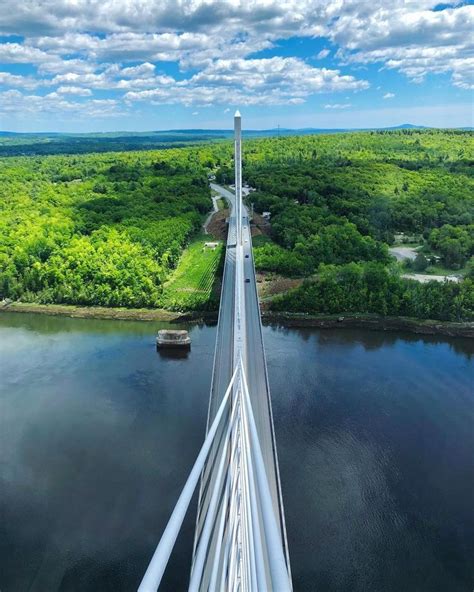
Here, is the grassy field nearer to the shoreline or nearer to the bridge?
the shoreline

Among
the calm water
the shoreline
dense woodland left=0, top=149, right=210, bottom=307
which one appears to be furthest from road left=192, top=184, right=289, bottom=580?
dense woodland left=0, top=149, right=210, bottom=307

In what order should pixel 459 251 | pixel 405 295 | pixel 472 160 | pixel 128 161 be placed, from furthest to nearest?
pixel 128 161
pixel 472 160
pixel 459 251
pixel 405 295

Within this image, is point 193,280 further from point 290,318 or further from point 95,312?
point 290,318

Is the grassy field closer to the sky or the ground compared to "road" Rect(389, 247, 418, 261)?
closer to the ground

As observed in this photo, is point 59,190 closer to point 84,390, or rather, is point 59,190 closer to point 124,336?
point 124,336

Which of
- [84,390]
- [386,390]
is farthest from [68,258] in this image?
[386,390]

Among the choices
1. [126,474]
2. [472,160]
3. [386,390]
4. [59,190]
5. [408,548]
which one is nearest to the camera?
[408,548]
